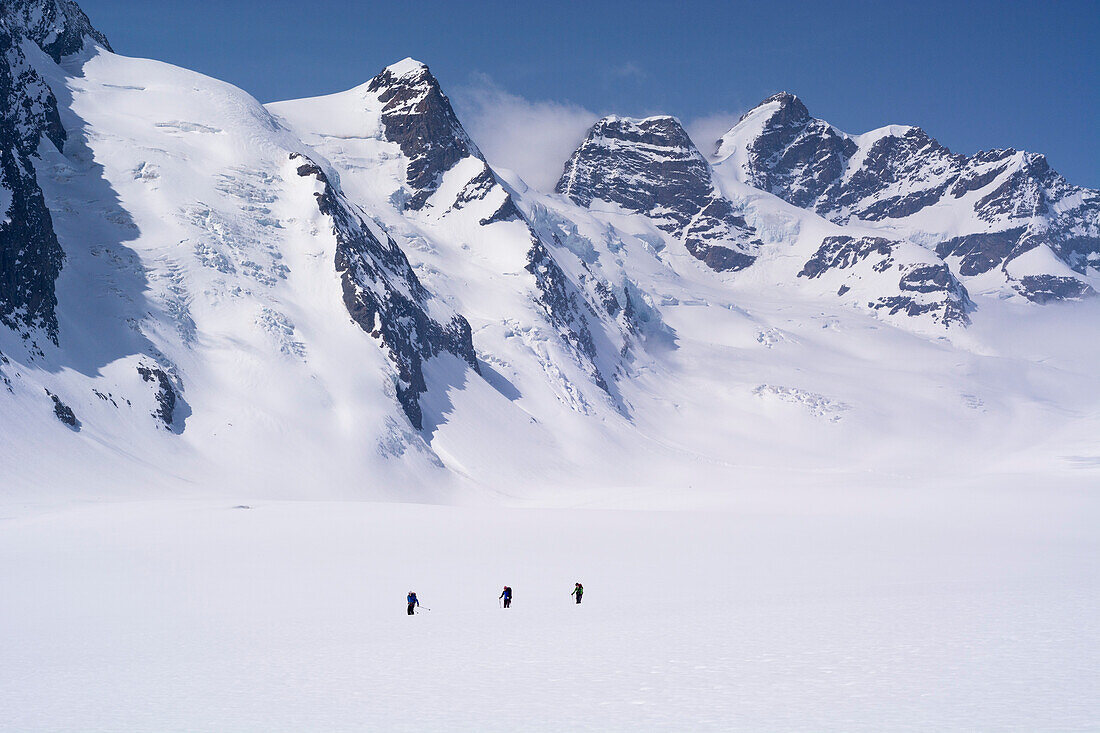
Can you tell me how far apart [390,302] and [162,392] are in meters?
36.8

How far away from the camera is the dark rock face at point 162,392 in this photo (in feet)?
276

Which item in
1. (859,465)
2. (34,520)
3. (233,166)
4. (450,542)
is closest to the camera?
(450,542)

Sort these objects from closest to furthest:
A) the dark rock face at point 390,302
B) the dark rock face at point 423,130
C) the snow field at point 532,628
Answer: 1. the snow field at point 532,628
2. the dark rock face at point 390,302
3. the dark rock face at point 423,130

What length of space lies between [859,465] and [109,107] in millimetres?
134950

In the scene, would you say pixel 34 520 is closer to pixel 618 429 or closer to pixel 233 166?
pixel 233 166

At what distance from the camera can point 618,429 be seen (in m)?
134

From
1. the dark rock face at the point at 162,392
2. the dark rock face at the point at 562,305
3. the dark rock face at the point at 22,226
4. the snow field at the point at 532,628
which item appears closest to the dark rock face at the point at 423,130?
the dark rock face at the point at 562,305

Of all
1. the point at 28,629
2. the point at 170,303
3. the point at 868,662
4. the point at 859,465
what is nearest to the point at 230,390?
the point at 170,303

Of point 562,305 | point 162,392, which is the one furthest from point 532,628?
point 562,305

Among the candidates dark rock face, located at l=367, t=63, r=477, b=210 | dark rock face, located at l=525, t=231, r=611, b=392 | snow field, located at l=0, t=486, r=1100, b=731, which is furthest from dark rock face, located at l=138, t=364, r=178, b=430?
dark rock face, located at l=367, t=63, r=477, b=210

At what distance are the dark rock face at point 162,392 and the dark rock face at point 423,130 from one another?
300 feet

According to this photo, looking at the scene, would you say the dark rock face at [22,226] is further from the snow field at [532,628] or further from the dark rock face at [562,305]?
the dark rock face at [562,305]

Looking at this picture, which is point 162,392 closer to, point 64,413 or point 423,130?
point 64,413

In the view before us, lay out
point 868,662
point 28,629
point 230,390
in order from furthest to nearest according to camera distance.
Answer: point 230,390 < point 28,629 < point 868,662
